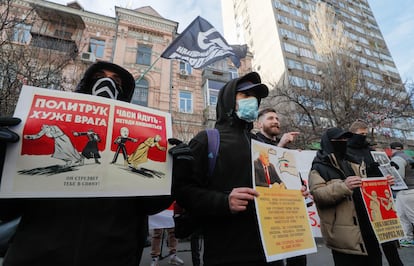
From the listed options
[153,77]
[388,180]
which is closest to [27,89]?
[388,180]

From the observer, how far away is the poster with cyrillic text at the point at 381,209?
206 centimetres

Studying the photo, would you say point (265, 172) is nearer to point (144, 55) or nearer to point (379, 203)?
point (379, 203)

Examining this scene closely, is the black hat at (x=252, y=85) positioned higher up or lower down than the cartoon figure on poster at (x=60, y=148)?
higher up

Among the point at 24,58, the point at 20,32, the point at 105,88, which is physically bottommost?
the point at 105,88

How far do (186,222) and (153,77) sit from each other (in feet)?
46.3

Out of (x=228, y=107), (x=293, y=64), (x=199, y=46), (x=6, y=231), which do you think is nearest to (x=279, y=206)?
(x=228, y=107)

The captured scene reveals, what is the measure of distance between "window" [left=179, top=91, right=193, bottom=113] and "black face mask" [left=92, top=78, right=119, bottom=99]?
42.4 feet

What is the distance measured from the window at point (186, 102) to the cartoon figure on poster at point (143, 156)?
13.3 metres

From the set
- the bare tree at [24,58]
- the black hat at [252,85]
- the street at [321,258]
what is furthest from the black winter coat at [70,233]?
the bare tree at [24,58]

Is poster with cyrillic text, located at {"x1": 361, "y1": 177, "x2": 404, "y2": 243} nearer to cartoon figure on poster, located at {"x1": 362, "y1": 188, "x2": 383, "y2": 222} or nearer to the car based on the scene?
cartoon figure on poster, located at {"x1": 362, "y1": 188, "x2": 383, "y2": 222}

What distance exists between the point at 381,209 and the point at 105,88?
2.94 m

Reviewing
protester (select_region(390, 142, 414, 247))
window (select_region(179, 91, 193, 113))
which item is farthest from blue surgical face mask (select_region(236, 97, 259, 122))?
window (select_region(179, 91, 193, 113))

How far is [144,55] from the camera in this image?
1457 cm

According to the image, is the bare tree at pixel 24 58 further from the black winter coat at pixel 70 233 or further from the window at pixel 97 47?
the black winter coat at pixel 70 233
